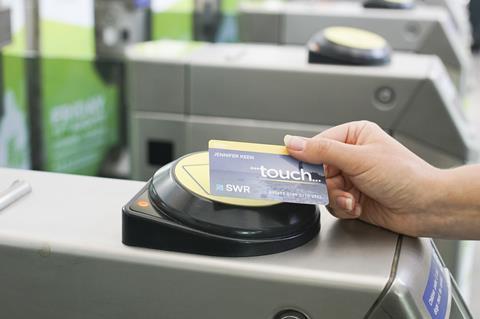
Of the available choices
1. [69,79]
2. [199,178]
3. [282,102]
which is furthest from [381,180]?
[69,79]

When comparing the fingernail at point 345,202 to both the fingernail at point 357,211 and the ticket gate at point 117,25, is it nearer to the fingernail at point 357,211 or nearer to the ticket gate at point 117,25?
the fingernail at point 357,211

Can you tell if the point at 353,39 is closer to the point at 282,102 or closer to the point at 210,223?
the point at 282,102

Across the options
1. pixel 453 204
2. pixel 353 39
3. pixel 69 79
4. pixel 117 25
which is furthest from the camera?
pixel 117 25

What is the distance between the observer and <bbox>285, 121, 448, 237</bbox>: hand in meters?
0.67

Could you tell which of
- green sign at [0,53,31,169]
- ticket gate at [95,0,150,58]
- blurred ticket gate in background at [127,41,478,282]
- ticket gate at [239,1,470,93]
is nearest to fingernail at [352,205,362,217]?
blurred ticket gate in background at [127,41,478,282]

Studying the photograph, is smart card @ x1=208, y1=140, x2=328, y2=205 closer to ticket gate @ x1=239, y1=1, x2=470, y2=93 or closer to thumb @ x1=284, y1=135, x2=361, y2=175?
thumb @ x1=284, y1=135, x2=361, y2=175

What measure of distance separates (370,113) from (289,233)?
767 mm

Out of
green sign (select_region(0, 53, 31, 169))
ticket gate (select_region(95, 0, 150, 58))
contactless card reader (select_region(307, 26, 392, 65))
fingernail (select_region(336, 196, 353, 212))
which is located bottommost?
green sign (select_region(0, 53, 31, 169))

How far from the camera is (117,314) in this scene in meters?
0.63

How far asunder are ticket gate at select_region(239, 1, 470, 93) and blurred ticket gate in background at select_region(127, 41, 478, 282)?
779 millimetres

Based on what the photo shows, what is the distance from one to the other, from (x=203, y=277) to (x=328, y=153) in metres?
0.17

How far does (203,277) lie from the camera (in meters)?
0.61

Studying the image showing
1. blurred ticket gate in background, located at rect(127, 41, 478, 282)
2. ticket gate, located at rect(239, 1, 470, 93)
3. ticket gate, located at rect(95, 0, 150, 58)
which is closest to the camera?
blurred ticket gate in background, located at rect(127, 41, 478, 282)

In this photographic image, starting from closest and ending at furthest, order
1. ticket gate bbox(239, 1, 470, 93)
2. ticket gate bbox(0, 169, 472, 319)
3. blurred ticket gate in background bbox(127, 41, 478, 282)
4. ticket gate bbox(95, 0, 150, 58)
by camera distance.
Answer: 1. ticket gate bbox(0, 169, 472, 319)
2. blurred ticket gate in background bbox(127, 41, 478, 282)
3. ticket gate bbox(239, 1, 470, 93)
4. ticket gate bbox(95, 0, 150, 58)
